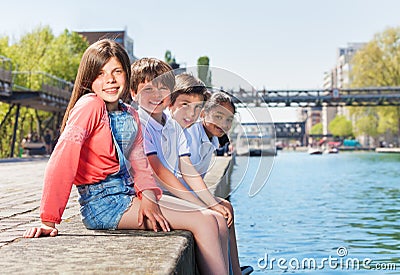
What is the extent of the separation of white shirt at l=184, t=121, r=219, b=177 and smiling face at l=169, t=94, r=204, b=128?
46mm

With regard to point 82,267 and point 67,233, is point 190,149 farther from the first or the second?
point 82,267

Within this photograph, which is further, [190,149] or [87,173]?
[190,149]

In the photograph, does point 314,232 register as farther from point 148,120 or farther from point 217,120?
point 148,120

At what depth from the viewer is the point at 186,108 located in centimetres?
430

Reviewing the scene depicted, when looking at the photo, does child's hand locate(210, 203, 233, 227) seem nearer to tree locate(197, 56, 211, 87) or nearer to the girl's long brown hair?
tree locate(197, 56, 211, 87)

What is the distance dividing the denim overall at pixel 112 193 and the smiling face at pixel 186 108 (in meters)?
0.70

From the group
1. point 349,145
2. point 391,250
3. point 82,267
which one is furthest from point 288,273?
point 349,145

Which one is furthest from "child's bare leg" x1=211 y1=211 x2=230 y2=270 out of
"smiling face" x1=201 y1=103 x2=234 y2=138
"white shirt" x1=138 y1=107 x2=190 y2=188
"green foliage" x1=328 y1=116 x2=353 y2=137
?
"green foliage" x1=328 y1=116 x2=353 y2=137

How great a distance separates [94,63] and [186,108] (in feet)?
2.74

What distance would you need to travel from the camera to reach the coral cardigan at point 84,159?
3.34 meters

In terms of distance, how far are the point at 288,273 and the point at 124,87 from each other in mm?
3110

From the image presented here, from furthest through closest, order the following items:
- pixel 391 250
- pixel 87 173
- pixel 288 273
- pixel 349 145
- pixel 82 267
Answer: pixel 349 145, pixel 391 250, pixel 288 273, pixel 87 173, pixel 82 267

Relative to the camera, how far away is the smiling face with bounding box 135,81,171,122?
4.04 metres

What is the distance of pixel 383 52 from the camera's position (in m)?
64.7
